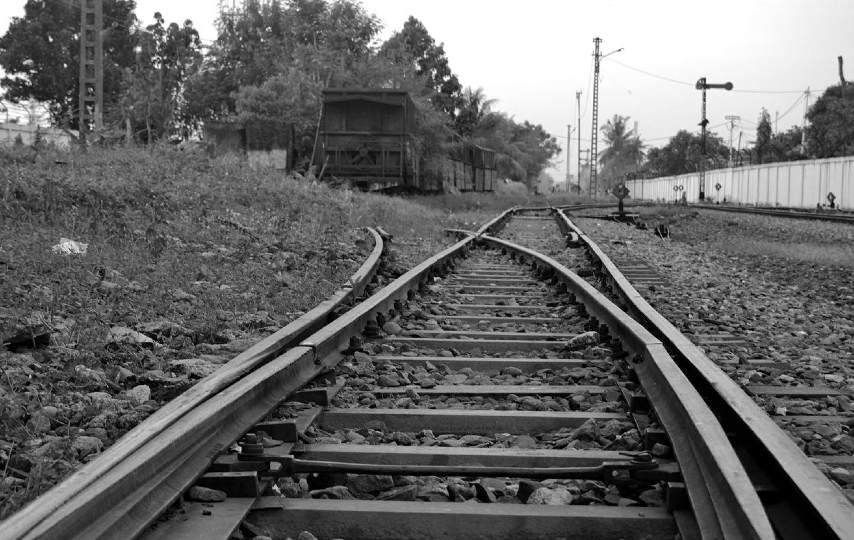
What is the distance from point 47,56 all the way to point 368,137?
1619 inches

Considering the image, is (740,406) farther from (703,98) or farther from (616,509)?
(703,98)

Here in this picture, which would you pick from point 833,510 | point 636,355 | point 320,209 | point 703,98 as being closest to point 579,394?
point 636,355

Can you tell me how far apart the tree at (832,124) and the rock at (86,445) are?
5020cm

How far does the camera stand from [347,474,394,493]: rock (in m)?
2.49

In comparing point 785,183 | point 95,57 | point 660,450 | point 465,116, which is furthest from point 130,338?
point 465,116

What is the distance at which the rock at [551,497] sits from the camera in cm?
235

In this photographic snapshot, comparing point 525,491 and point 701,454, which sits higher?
point 701,454

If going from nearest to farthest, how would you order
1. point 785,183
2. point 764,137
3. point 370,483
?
point 370,483 < point 785,183 < point 764,137

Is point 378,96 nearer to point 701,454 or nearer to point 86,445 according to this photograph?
point 86,445

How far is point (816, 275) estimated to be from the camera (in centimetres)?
912

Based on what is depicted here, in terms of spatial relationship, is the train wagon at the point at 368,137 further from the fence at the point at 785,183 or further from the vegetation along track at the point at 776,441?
the fence at the point at 785,183

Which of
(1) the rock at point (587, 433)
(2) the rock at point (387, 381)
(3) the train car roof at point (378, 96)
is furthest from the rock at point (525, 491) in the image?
(3) the train car roof at point (378, 96)

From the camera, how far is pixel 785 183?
37844mm

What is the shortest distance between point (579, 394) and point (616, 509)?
1.29 metres
